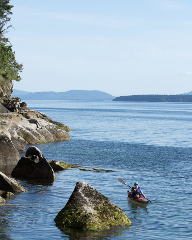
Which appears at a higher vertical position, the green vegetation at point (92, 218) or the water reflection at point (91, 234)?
the green vegetation at point (92, 218)

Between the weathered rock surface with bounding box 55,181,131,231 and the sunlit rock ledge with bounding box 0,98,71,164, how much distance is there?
50.6 ft

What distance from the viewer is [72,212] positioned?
1595cm

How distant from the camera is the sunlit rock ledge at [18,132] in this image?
101 ft

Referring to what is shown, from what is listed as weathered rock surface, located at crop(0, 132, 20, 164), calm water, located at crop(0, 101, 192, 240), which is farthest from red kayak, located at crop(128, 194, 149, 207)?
weathered rock surface, located at crop(0, 132, 20, 164)

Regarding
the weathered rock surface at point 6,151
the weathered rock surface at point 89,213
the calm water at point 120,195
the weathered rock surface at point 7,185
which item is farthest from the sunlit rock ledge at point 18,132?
the weathered rock surface at point 89,213

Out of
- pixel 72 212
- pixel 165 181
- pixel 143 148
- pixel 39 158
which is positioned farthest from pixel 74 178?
pixel 143 148

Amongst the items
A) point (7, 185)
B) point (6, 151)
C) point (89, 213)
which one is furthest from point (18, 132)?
point (89, 213)

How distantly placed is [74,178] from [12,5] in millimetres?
49106

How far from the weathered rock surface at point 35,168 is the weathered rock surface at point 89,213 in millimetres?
9159

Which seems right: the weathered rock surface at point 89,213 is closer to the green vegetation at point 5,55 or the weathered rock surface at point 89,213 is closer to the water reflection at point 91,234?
the water reflection at point 91,234

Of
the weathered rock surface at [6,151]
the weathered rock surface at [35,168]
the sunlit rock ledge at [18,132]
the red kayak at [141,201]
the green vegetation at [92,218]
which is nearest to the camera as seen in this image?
the green vegetation at [92,218]

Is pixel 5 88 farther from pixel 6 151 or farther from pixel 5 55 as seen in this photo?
pixel 6 151

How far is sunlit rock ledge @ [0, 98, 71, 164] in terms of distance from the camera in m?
30.9

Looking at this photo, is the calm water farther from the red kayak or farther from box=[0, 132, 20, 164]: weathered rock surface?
box=[0, 132, 20, 164]: weathered rock surface
